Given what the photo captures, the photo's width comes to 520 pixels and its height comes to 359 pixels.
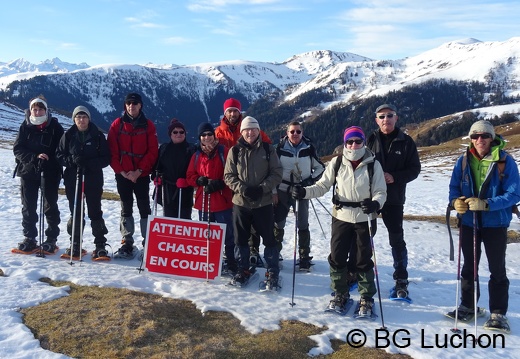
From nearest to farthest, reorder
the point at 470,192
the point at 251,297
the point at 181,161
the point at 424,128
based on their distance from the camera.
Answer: the point at 470,192 → the point at 251,297 → the point at 181,161 → the point at 424,128

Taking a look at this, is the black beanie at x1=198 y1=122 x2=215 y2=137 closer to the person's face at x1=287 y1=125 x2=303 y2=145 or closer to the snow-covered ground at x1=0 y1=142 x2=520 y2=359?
the person's face at x1=287 y1=125 x2=303 y2=145

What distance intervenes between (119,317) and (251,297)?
2410 millimetres

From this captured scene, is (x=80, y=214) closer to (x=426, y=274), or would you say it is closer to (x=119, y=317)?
(x=119, y=317)

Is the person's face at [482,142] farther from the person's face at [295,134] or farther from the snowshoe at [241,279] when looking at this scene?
the snowshoe at [241,279]

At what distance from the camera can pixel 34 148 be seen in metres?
9.27

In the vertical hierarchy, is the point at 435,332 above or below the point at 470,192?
below

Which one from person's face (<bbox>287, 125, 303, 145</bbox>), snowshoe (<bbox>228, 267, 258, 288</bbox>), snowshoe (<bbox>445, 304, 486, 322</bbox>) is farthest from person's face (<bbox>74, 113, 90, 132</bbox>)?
snowshoe (<bbox>445, 304, 486, 322</bbox>)

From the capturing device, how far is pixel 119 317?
630 cm

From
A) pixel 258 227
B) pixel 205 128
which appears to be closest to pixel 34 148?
pixel 205 128

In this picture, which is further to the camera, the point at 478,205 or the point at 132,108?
the point at 132,108

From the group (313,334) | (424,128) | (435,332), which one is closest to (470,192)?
(435,332)

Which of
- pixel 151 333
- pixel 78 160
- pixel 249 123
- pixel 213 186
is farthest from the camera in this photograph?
pixel 78 160

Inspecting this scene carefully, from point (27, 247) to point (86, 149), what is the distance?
276cm

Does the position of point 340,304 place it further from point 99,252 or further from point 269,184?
point 99,252
